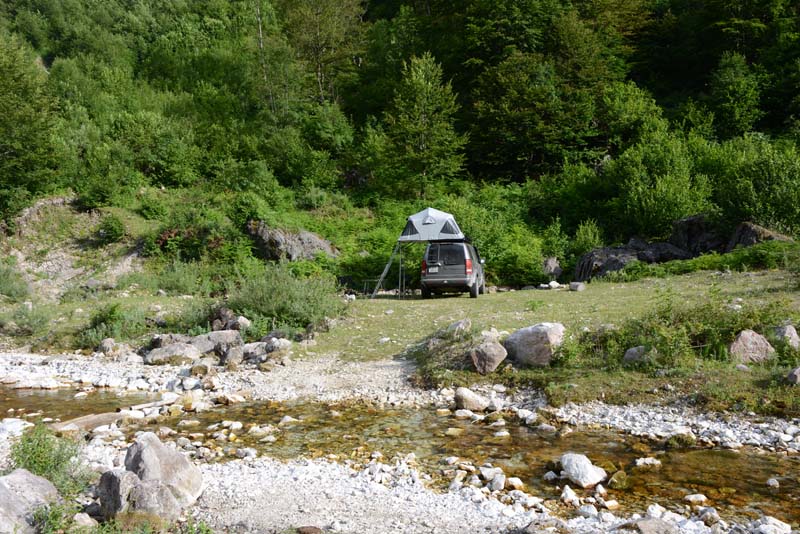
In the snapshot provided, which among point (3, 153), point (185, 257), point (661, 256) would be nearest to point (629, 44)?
point (661, 256)

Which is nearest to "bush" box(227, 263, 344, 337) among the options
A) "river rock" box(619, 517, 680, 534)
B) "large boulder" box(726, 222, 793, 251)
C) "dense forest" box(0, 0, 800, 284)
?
"dense forest" box(0, 0, 800, 284)

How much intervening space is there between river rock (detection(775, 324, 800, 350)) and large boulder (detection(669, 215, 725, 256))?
13828mm

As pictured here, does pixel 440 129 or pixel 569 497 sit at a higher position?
pixel 440 129

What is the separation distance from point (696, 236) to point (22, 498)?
2407cm

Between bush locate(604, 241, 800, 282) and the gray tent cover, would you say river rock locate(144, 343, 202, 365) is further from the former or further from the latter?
bush locate(604, 241, 800, 282)

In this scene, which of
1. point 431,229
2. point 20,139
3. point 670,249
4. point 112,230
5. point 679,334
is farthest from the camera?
point 20,139

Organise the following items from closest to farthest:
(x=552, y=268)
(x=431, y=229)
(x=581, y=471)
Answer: (x=581, y=471), (x=431, y=229), (x=552, y=268)

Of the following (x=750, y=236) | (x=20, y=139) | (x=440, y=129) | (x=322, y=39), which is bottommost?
(x=750, y=236)

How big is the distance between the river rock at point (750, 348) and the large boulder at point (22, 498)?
30.8 ft

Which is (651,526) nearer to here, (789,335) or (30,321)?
(789,335)

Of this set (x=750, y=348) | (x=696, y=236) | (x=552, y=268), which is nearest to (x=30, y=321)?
(x=750, y=348)

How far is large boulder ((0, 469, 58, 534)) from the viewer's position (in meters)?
4.60

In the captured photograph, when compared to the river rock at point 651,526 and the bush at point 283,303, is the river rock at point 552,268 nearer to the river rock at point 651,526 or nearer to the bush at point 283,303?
the bush at point 283,303

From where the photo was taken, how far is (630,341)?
32.6 feet
